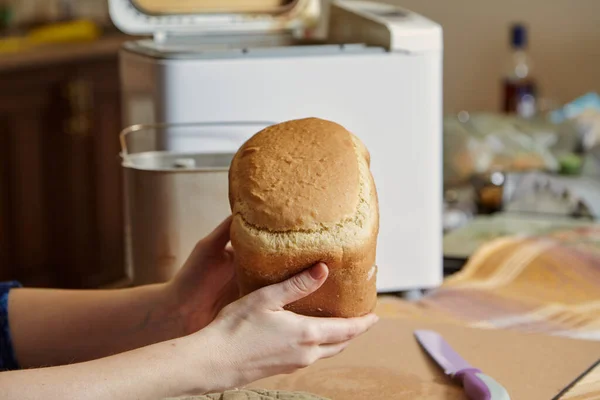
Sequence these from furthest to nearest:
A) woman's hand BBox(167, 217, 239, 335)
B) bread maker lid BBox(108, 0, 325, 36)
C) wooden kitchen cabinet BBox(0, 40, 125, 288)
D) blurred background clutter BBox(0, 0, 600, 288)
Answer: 1. wooden kitchen cabinet BBox(0, 40, 125, 288)
2. blurred background clutter BBox(0, 0, 600, 288)
3. bread maker lid BBox(108, 0, 325, 36)
4. woman's hand BBox(167, 217, 239, 335)

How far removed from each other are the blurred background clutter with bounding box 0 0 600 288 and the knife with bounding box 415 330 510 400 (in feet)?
3.34

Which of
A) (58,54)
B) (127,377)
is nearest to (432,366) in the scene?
(127,377)

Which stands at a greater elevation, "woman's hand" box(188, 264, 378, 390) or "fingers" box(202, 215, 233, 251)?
"fingers" box(202, 215, 233, 251)

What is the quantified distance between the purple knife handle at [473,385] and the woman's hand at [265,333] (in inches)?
7.2

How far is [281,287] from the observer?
2.53ft

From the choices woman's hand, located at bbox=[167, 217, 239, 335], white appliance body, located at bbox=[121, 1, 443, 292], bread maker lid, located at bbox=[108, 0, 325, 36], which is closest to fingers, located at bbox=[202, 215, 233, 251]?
woman's hand, located at bbox=[167, 217, 239, 335]

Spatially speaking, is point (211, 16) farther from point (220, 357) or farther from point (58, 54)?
point (58, 54)

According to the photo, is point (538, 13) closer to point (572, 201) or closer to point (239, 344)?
point (572, 201)

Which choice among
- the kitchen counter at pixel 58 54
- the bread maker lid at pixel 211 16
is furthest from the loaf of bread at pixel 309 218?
the kitchen counter at pixel 58 54

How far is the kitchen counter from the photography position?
2.80 metres

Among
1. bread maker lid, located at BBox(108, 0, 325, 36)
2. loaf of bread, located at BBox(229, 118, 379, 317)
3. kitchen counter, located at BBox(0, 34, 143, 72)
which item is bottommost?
loaf of bread, located at BBox(229, 118, 379, 317)

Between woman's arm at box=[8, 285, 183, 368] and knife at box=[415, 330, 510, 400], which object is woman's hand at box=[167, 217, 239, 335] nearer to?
woman's arm at box=[8, 285, 183, 368]

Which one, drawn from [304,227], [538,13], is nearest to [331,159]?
[304,227]

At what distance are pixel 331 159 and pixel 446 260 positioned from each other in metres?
0.68
